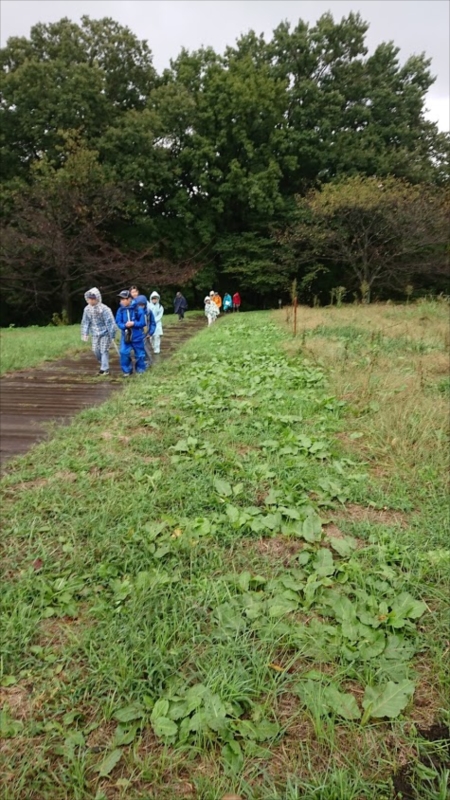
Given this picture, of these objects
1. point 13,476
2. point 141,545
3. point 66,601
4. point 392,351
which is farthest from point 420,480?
point 392,351

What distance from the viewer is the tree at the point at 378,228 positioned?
21.2 m

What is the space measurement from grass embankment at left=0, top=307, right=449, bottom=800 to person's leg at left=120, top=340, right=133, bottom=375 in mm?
3615

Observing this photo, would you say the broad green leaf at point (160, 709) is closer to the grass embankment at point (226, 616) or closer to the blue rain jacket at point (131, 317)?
the grass embankment at point (226, 616)

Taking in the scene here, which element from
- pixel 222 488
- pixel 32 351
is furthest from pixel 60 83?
pixel 222 488

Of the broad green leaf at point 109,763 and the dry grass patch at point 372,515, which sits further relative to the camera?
the dry grass patch at point 372,515

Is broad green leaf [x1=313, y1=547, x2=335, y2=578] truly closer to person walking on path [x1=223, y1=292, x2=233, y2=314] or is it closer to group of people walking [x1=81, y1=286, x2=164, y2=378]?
group of people walking [x1=81, y1=286, x2=164, y2=378]

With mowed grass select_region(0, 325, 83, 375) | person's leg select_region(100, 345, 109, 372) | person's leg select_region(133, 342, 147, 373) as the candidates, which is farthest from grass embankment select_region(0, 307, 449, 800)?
mowed grass select_region(0, 325, 83, 375)

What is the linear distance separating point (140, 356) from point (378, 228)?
19.1 m

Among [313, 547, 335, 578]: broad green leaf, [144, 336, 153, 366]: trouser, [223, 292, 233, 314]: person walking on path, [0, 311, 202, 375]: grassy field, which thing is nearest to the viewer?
[313, 547, 335, 578]: broad green leaf

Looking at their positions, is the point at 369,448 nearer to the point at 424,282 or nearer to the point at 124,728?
the point at 124,728

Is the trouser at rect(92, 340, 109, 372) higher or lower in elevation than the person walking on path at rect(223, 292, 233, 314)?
lower

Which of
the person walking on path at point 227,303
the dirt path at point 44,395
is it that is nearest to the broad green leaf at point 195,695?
the dirt path at point 44,395

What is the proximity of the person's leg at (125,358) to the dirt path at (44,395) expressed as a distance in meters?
0.22

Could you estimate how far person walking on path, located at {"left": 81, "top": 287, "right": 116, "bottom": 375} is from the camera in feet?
25.5
